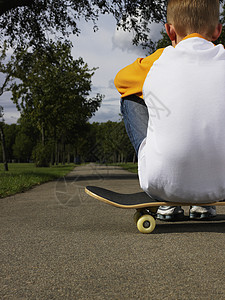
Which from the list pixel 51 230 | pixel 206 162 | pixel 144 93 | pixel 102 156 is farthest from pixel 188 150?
pixel 102 156

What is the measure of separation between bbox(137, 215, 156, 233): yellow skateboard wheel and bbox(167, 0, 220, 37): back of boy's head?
1.40 metres

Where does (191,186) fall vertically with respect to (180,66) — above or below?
below

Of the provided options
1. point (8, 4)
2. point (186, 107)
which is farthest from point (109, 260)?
point (8, 4)

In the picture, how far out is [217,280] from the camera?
1654mm

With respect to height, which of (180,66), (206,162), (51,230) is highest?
(180,66)

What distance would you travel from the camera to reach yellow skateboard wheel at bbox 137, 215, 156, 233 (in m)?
2.69

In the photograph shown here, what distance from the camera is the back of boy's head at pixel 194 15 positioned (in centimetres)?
228

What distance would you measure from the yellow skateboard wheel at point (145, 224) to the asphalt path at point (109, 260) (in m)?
0.06

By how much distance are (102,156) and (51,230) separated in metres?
1.24

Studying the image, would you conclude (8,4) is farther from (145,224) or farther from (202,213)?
(145,224)

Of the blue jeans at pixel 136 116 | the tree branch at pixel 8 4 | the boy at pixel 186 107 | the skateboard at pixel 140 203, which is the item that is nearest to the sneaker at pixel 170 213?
the skateboard at pixel 140 203

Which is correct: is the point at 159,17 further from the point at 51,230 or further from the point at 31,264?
the point at 31,264

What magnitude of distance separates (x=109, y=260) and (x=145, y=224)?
→ 0.75 metres

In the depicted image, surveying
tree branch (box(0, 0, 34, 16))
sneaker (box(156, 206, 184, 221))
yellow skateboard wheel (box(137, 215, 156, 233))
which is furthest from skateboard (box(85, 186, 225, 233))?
tree branch (box(0, 0, 34, 16))
